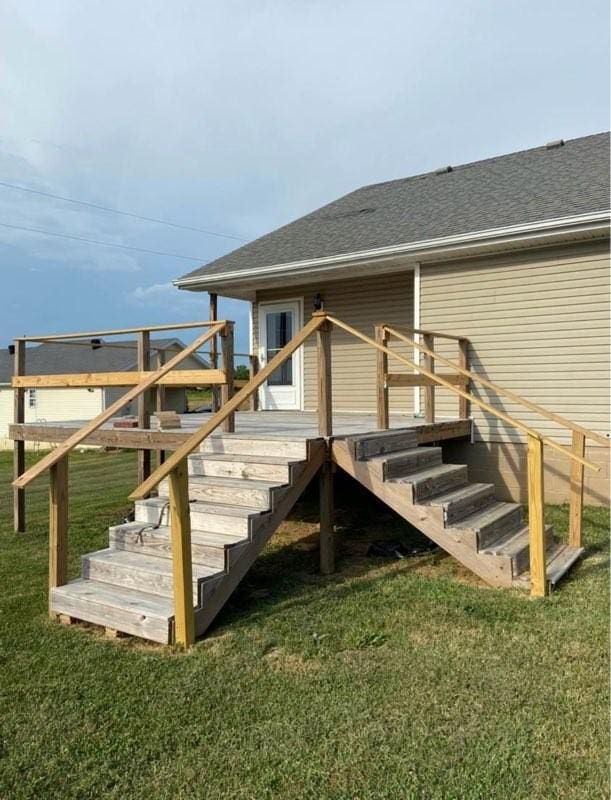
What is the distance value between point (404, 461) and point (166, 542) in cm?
208

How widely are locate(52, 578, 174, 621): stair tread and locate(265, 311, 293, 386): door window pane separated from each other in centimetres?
664

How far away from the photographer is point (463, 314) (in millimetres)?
7945

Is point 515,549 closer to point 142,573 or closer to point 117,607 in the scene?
point 142,573

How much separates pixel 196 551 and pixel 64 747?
162cm

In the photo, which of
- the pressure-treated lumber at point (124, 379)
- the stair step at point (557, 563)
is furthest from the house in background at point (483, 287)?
the pressure-treated lumber at point (124, 379)

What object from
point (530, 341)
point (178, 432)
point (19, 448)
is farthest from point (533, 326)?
point (19, 448)

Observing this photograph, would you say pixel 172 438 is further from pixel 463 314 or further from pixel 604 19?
pixel 604 19

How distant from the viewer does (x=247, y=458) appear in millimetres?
4918

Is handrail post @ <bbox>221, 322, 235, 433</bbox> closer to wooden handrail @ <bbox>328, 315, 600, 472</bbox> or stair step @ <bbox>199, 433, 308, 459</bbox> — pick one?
stair step @ <bbox>199, 433, 308, 459</bbox>

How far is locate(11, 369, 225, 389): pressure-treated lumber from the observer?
545cm

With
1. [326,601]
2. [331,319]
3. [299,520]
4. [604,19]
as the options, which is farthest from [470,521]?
[604,19]

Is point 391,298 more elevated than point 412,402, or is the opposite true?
point 391,298

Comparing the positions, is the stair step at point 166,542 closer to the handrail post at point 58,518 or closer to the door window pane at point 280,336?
the handrail post at point 58,518

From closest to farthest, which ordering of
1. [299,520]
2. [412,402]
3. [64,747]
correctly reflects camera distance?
[64,747], [299,520], [412,402]
